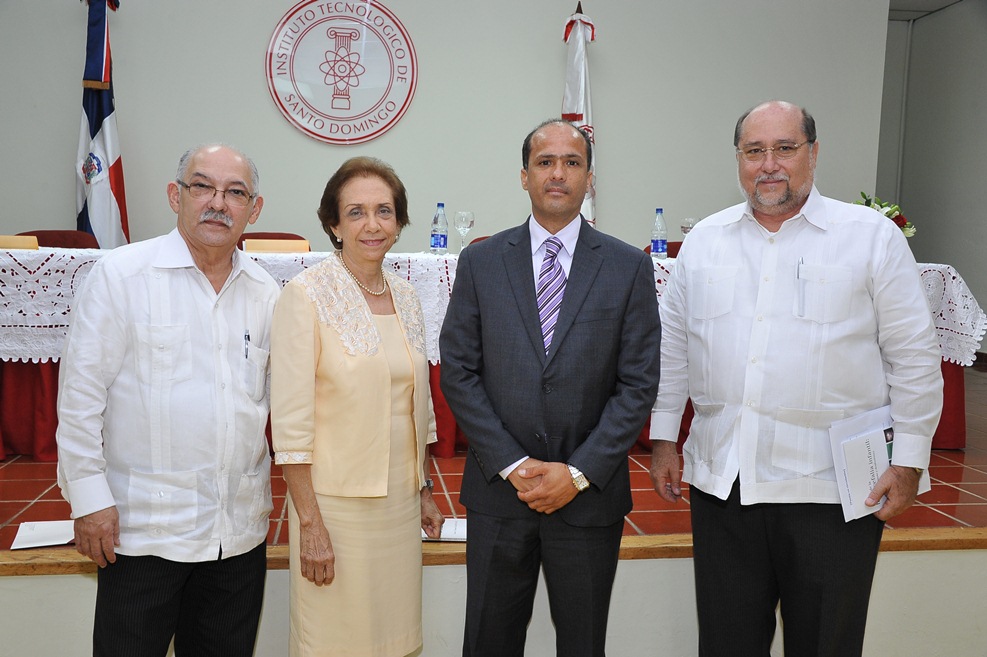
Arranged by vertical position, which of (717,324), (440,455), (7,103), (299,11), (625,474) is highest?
(299,11)

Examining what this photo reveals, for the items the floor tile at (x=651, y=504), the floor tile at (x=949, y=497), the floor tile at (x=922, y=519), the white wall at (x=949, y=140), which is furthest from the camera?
the white wall at (x=949, y=140)

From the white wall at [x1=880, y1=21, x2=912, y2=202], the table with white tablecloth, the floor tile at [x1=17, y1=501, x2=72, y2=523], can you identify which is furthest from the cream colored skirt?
the white wall at [x1=880, y1=21, x2=912, y2=202]

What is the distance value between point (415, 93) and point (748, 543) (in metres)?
4.52

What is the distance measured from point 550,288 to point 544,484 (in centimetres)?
44

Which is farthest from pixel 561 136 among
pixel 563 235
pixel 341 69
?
pixel 341 69

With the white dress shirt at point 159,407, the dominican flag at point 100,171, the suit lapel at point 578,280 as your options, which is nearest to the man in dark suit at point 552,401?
the suit lapel at point 578,280

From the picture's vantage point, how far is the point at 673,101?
584 cm

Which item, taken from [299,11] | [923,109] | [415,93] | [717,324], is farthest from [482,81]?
[923,109]

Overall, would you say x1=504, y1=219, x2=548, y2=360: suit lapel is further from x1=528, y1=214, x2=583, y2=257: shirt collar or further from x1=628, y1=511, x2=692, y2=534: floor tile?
x1=628, y1=511, x2=692, y2=534: floor tile

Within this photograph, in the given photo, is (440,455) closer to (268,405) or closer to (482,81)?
(268,405)

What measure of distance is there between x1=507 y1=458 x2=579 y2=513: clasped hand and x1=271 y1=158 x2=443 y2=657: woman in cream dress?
294 mm

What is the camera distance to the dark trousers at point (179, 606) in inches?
61.9

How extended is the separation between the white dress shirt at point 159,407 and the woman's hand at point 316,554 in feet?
0.48

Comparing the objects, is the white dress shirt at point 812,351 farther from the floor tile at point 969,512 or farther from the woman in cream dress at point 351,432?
the floor tile at point 969,512
